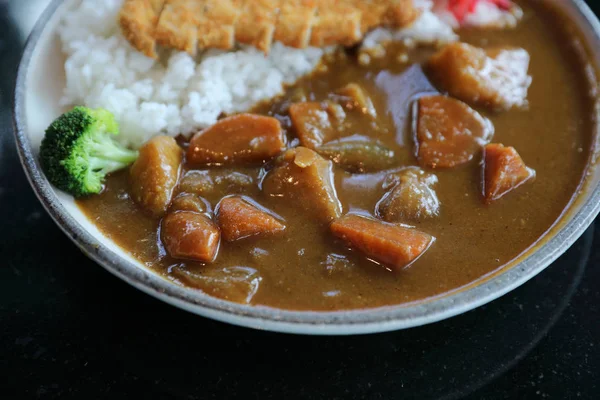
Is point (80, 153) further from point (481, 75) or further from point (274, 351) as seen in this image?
point (481, 75)

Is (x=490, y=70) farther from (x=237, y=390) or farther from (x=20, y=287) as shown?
(x=20, y=287)

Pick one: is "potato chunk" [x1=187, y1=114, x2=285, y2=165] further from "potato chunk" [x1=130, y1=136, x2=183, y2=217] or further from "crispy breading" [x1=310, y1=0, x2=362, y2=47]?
"crispy breading" [x1=310, y1=0, x2=362, y2=47]

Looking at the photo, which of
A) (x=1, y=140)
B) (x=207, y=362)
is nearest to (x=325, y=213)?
(x=207, y=362)

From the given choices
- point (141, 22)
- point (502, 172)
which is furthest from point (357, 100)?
point (141, 22)

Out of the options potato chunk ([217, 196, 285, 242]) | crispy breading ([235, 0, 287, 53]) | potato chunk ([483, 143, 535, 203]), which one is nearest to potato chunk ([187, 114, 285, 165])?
potato chunk ([217, 196, 285, 242])

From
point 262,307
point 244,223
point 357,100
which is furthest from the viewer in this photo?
point 357,100

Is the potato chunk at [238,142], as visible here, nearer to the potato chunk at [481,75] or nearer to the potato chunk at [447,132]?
the potato chunk at [447,132]

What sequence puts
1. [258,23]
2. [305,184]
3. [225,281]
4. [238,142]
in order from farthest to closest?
[258,23] → [238,142] → [305,184] → [225,281]
